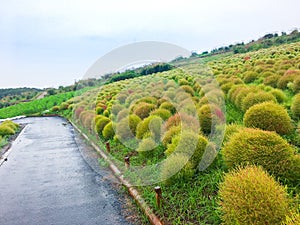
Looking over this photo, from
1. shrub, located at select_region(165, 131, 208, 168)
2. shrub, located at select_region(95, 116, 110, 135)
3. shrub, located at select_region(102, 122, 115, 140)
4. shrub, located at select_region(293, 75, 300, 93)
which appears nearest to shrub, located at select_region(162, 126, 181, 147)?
shrub, located at select_region(165, 131, 208, 168)

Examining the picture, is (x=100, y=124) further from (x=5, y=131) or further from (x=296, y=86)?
(x=5, y=131)

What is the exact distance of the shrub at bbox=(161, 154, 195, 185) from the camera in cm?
629

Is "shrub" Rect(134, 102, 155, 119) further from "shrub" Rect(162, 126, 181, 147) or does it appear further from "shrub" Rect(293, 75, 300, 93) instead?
"shrub" Rect(293, 75, 300, 93)

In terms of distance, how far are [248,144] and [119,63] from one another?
24.2 feet

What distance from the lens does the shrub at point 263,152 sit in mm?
5141

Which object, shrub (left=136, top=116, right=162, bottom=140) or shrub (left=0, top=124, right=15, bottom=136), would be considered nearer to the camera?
shrub (left=136, top=116, right=162, bottom=140)

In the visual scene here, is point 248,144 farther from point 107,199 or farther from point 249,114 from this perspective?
point 107,199

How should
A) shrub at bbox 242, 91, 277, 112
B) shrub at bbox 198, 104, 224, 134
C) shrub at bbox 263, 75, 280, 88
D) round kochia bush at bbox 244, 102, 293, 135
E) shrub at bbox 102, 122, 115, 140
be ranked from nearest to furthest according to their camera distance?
round kochia bush at bbox 244, 102, 293, 135, shrub at bbox 198, 104, 224, 134, shrub at bbox 242, 91, 277, 112, shrub at bbox 102, 122, 115, 140, shrub at bbox 263, 75, 280, 88

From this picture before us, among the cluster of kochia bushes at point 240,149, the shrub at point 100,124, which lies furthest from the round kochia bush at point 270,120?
Answer: the shrub at point 100,124

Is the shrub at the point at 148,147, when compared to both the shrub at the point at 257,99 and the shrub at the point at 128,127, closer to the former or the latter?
the shrub at the point at 128,127

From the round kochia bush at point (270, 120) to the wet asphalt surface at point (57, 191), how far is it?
3.84m

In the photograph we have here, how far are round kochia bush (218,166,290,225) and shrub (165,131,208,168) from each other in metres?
2.46

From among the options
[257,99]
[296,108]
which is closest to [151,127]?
[257,99]

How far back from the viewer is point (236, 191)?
156 inches
